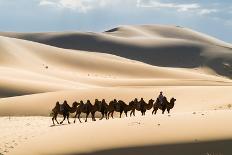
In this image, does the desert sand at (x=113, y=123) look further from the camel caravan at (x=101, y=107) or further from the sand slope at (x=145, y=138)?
the camel caravan at (x=101, y=107)

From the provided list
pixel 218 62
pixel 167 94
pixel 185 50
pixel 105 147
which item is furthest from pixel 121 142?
pixel 185 50

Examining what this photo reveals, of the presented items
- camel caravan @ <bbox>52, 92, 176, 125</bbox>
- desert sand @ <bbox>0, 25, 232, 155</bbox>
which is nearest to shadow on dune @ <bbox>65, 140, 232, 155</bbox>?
Answer: desert sand @ <bbox>0, 25, 232, 155</bbox>

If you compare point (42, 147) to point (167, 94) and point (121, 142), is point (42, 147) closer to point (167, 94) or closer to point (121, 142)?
point (121, 142)

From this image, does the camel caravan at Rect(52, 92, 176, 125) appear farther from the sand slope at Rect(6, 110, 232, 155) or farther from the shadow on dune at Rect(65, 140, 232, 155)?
the shadow on dune at Rect(65, 140, 232, 155)

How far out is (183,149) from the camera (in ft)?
52.0

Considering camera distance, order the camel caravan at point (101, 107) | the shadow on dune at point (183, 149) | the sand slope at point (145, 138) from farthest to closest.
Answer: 1. the camel caravan at point (101, 107)
2. the sand slope at point (145, 138)
3. the shadow on dune at point (183, 149)

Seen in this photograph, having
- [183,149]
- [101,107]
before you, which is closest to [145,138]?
[183,149]

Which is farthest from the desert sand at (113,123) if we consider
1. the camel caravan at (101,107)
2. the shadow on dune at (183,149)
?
the camel caravan at (101,107)

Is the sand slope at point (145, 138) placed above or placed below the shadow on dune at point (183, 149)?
above

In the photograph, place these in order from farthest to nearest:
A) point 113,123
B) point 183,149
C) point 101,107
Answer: point 101,107, point 113,123, point 183,149

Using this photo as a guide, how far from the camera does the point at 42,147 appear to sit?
17.5 metres

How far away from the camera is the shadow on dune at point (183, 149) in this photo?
15.6m

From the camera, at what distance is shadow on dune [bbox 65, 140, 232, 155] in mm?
15564

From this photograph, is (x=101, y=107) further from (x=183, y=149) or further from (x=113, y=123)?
(x=183, y=149)
